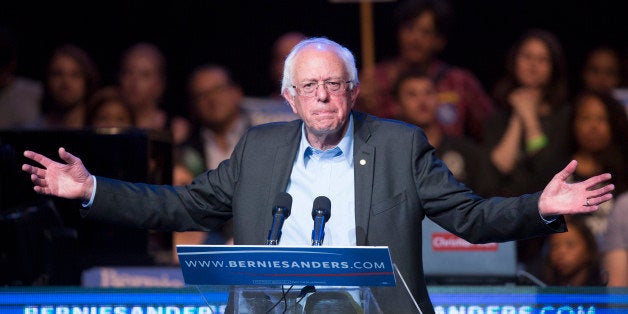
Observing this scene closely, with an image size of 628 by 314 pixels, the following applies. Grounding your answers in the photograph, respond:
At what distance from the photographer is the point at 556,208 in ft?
8.47

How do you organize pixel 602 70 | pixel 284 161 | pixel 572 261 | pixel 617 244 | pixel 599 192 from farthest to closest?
1. pixel 602 70
2. pixel 572 261
3. pixel 617 244
4. pixel 284 161
5. pixel 599 192

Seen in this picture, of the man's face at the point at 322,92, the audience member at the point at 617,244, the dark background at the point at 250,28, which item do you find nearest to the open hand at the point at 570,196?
the man's face at the point at 322,92

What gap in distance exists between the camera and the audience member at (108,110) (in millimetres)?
6746

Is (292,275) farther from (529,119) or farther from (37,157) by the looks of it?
(529,119)

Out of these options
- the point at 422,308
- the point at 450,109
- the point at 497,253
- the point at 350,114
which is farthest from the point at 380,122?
the point at 450,109

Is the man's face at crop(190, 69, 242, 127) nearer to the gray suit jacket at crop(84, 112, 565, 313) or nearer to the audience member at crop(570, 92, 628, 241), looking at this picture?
the audience member at crop(570, 92, 628, 241)

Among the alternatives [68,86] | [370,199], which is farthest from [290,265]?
[68,86]

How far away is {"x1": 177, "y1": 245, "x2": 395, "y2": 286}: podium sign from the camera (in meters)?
2.28

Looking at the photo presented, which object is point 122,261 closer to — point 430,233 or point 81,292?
point 81,292

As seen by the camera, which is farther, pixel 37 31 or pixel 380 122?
pixel 37 31

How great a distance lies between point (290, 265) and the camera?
232 centimetres

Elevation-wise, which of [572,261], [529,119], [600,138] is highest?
[529,119]

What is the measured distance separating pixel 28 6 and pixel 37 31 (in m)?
0.21

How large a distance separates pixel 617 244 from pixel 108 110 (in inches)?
148
